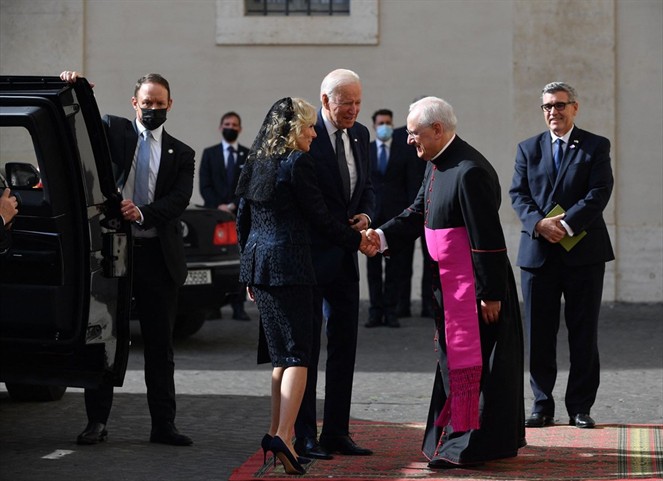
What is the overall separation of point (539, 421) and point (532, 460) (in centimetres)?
123

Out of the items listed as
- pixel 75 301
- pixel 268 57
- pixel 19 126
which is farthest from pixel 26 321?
pixel 268 57

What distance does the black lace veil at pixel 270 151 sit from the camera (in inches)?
300

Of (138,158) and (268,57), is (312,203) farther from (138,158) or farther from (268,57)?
(268,57)

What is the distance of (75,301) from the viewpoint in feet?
24.6

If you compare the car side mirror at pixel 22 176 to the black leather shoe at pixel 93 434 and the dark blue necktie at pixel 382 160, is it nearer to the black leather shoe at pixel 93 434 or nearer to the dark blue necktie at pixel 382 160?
the black leather shoe at pixel 93 434

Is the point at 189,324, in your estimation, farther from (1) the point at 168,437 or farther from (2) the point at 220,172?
(1) the point at 168,437

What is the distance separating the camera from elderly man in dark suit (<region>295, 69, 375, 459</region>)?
804 cm

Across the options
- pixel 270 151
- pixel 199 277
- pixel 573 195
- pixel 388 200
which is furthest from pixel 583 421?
pixel 388 200

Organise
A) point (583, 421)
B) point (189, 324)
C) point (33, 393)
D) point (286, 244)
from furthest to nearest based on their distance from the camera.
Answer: point (189, 324)
point (33, 393)
point (583, 421)
point (286, 244)

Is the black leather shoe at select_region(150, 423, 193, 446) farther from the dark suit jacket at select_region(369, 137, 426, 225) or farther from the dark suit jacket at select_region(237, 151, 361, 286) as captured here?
the dark suit jacket at select_region(369, 137, 426, 225)

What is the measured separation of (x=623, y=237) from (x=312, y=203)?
10.1 meters

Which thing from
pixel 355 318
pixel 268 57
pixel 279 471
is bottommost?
pixel 279 471

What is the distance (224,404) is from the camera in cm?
1008

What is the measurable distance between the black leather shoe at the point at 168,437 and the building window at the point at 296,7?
9.76 meters
